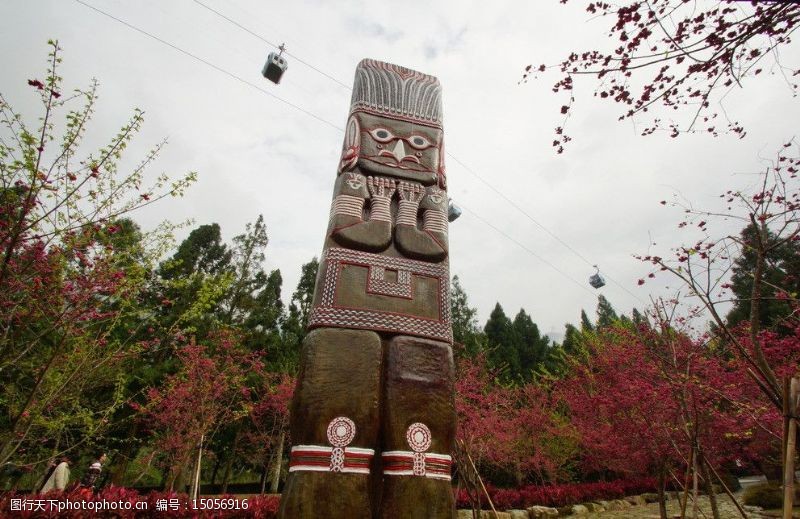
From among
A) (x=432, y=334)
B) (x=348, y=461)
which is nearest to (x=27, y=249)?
(x=348, y=461)

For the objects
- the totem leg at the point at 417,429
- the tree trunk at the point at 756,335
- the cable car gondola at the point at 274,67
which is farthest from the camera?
the cable car gondola at the point at 274,67

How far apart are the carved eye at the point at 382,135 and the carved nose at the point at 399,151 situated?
0.12 meters

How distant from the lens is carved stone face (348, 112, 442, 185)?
218 inches

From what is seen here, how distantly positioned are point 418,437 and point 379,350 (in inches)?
31.1

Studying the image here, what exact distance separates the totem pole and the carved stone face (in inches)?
0.6

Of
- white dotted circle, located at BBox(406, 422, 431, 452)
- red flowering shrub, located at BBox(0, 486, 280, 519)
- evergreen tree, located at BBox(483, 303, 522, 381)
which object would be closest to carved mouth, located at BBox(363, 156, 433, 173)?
white dotted circle, located at BBox(406, 422, 431, 452)

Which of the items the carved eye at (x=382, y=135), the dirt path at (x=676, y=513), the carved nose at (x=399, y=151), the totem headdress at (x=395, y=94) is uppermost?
the totem headdress at (x=395, y=94)

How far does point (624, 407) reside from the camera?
1115 centimetres

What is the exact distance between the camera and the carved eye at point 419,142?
231 inches

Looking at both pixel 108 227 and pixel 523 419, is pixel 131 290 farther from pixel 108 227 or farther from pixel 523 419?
pixel 523 419

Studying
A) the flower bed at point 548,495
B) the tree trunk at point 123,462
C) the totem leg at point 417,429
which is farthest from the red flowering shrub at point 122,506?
the tree trunk at point 123,462

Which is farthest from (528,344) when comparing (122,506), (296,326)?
(122,506)

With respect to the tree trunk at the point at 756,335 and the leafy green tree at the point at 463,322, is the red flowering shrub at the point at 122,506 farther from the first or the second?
the leafy green tree at the point at 463,322

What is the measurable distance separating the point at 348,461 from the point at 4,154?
3.33 meters
